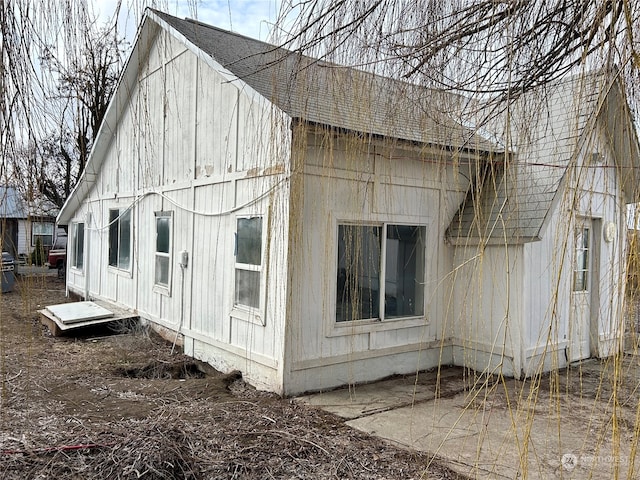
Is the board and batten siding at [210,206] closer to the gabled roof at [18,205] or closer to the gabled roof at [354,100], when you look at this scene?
the gabled roof at [354,100]

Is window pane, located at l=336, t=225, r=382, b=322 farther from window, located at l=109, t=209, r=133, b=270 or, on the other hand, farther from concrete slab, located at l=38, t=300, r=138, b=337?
window, located at l=109, t=209, r=133, b=270

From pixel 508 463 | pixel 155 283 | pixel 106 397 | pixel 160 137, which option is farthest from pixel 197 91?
pixel 508 463

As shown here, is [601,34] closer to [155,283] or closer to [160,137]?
[160,137]

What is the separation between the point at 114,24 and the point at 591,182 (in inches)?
82.9

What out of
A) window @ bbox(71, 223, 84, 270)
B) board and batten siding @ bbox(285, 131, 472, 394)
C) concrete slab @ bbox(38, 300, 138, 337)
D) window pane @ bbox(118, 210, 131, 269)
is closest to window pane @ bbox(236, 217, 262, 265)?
board and batten siding @ bbox(285, 131, 472, 394)

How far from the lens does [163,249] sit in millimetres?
8891

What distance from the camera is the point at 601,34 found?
1.93 metres

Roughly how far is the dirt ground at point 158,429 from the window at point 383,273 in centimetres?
155

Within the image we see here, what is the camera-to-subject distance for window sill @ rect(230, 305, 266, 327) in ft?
20.1

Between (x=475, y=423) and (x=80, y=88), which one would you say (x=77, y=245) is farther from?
(x=80, y=88)

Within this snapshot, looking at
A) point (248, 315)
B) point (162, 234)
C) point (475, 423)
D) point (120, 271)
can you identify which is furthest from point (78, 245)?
point (475, 423)

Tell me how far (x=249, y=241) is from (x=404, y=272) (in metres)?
2.18

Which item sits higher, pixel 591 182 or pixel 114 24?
pixel 114 24

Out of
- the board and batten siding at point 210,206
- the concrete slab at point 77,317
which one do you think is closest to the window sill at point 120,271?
the board and batten siding at point 210,206
